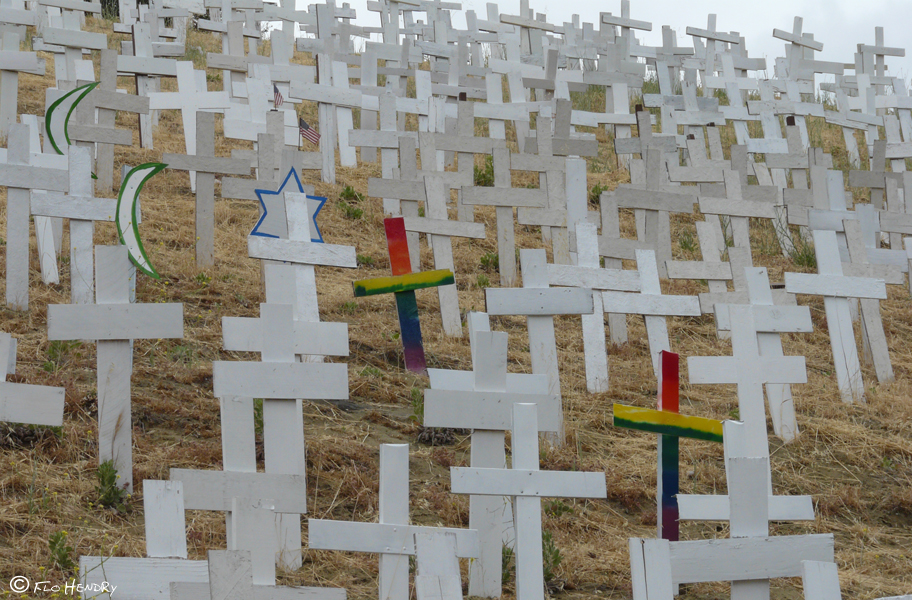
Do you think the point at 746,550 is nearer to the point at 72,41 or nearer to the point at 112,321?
the point at 112,321

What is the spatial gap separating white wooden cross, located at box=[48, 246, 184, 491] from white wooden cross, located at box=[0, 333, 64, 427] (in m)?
0.33

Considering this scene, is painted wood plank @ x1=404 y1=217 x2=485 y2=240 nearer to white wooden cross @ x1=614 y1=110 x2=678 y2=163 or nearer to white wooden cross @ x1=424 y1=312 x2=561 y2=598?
white wooden cross @ x1=614 y1=110 x2=678 y2=163

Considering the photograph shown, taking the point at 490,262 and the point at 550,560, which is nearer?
the point at 550,560

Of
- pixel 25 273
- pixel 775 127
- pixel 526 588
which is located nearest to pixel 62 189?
pixel 25 273

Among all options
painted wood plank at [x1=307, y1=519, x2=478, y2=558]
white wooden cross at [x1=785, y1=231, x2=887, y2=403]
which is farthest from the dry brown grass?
painted wood plank at [x1=307, y1=519, x2=478, y2=558]

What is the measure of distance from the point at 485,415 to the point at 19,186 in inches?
148

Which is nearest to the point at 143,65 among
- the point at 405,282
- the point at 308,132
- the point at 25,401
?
the point at 308,132

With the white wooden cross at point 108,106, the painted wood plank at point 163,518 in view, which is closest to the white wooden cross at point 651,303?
the painted wood plank at point 163,518

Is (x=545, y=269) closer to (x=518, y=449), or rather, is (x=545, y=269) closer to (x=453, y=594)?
(x=518, y=449)

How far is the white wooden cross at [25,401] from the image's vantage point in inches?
164

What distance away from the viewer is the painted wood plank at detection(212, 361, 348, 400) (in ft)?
13.4

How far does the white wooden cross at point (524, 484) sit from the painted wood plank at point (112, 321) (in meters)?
1.60

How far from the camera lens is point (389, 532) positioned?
11.9 feet

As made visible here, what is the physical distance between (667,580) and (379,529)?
1023mm
